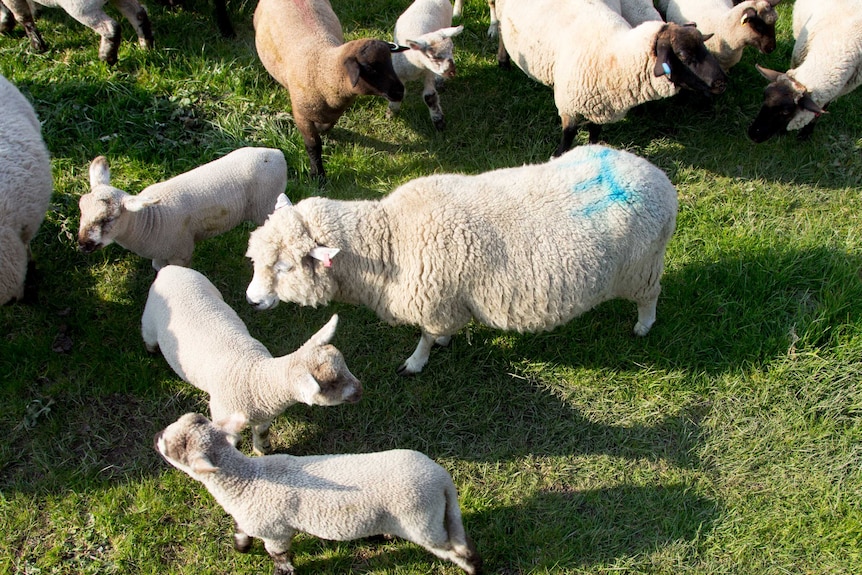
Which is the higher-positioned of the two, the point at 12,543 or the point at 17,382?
the point at 17,382

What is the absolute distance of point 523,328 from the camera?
4.18m

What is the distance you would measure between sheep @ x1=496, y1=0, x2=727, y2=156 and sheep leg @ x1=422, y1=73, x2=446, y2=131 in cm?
88

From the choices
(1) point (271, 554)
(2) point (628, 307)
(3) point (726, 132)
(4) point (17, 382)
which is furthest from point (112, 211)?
(3) point (726, 132)

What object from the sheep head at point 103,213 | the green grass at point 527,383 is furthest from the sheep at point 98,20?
the sheep head at point 103,213

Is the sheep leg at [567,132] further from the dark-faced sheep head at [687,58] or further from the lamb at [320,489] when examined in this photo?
the lamb at [320,489]

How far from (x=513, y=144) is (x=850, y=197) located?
3.17 m

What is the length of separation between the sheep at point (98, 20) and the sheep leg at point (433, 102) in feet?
10.5

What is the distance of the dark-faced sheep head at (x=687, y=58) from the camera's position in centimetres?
477

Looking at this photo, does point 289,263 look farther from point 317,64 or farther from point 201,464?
point 317,64

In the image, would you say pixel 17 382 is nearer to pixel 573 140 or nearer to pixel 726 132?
pixel 573 140

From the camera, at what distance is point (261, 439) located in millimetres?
4324

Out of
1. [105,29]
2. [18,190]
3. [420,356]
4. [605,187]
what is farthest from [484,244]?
[105,29]

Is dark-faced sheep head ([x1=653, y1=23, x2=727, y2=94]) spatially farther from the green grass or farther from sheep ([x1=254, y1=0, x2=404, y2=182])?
sheep ([x1=254, y1=0, x2=404, y2=182])

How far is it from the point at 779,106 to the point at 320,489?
520 centimetres
